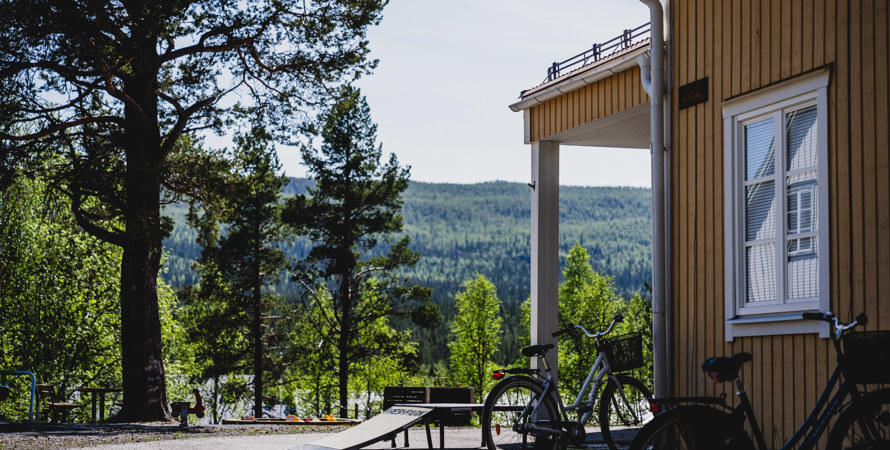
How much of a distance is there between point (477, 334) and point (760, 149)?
43800 mm

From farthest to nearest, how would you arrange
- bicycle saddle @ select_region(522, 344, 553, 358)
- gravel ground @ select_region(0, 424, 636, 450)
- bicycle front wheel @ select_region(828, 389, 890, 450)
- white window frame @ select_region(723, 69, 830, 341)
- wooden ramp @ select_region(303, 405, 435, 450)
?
gravel ground @ select_region(0, 424, 636, 450)
bicycle saddle @ select_region(522, 344, 553, 358)
wooden ramp @ select_region(303, 405, 435, 450)
white window frame @ select_region(723, 69, 830, 341)
bicycle front wheel @ select_region(828, 389, 890, 450)

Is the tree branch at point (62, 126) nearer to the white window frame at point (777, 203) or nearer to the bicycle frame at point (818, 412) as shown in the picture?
the white window frame at point (777, 203)

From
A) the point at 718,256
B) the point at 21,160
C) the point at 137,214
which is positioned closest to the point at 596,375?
the point at 718,256

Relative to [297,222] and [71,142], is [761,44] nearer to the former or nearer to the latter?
[71,142]

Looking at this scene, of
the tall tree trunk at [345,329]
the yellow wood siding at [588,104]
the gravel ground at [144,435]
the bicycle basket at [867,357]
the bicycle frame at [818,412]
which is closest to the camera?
the bicycle basket at [867,357]

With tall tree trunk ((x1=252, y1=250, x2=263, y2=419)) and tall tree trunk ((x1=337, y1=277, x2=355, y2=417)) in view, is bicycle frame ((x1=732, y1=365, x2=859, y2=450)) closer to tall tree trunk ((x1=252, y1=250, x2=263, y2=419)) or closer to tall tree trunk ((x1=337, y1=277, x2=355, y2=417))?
tall tree trunk ((x1=337, y1=277, x2=355, y2=417))

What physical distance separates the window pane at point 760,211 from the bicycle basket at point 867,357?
2298 millimetres

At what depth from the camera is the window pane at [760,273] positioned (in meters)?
7.07

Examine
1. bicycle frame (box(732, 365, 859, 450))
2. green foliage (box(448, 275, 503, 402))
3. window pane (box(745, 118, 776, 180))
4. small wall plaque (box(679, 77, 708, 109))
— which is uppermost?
small wall plaque (box(679, 77, 708, 109))

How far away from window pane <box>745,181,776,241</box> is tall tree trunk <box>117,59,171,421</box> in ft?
39.6

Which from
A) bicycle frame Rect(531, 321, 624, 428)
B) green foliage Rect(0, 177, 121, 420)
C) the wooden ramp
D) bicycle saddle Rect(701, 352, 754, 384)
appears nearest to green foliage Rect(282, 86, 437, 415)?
green foliage Rect(0, 177, 121, 420)

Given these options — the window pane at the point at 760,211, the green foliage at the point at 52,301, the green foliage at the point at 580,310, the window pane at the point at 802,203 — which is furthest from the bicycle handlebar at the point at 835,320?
the green foliage at the point at 580,310

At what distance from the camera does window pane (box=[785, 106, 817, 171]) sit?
6.73 meters

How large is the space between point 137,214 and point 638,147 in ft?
29.8
